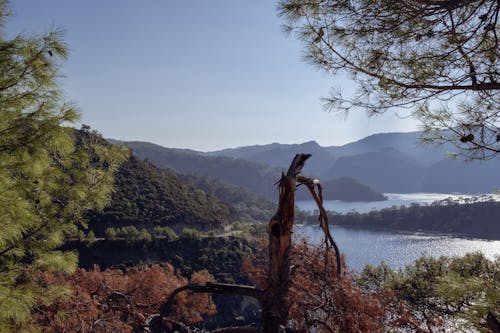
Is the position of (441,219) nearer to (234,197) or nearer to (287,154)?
(234,197)

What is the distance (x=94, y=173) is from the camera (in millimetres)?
4711

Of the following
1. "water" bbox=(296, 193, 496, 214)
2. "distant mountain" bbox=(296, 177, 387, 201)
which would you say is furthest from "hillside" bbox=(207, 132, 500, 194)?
"water" bbox=(296, 193, 496, 214)

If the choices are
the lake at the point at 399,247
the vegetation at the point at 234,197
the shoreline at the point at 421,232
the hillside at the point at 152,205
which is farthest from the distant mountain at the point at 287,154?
the hillside at the point at 152,205

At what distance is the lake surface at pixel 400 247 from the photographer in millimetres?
30891

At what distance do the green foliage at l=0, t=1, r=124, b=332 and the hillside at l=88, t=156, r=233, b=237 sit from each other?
28.0 meters

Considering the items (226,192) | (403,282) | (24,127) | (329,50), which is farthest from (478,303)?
(226,192)

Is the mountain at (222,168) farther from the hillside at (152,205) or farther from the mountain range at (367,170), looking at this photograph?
the hillside at (152,205)

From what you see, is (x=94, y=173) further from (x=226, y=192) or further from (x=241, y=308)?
(x=226, y=192)

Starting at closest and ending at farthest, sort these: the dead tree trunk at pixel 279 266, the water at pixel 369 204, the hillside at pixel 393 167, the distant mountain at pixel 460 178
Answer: the dead tree trunk at pixel 279 266
the water at pixel 369 204
the distant mountain at pixel 460 178
the hillside at pixel 393 167

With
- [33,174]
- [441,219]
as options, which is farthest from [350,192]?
[33,174]

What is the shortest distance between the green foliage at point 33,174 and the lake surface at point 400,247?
26.3 m

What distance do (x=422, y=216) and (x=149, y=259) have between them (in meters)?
36.8

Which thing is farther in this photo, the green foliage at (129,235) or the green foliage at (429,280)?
the green foliage at (129,235)

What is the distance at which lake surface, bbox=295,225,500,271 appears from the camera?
30.9 m
